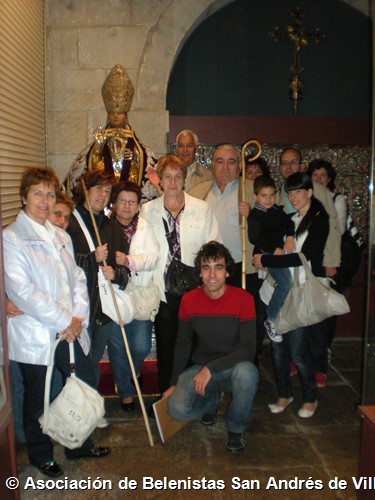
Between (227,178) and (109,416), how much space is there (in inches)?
69.5

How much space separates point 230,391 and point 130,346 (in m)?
0.72

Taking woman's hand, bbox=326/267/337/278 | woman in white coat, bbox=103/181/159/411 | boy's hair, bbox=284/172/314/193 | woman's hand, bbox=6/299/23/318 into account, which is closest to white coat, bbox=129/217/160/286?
woman in white coat, bbox=103/181/159/411

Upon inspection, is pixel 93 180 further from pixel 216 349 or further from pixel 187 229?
pixel 216 349

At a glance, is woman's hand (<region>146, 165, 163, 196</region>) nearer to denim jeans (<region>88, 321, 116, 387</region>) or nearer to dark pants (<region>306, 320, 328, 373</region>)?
denim jeans (<region>88, 321, 116, 387</region>)

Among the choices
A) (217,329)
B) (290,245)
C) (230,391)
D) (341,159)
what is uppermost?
(341,159)

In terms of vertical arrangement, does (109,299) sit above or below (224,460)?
above

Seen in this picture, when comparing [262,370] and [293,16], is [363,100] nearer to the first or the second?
[293,16]

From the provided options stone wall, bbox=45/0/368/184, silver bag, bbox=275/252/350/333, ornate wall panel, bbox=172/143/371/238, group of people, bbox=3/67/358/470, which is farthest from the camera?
ornate wall panel, bbox=172/143/371/238

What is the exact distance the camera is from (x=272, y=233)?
3293 mm

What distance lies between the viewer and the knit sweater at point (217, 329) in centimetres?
287

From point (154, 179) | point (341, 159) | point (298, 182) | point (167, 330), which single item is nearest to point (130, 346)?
point (167, 330)

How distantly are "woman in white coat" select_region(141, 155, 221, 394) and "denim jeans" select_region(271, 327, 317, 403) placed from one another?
0.70 meters

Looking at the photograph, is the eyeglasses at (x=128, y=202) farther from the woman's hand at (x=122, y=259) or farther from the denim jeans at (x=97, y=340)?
the denim jeans at (x=97, y=340)

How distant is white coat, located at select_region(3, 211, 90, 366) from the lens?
2.37m
